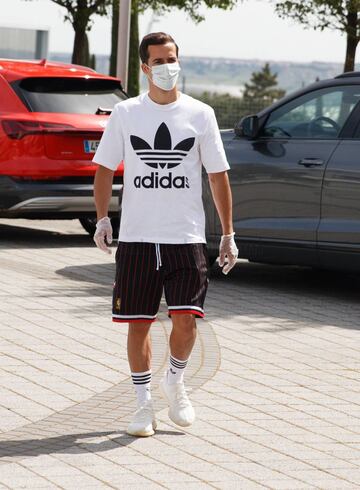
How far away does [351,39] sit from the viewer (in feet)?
64.2

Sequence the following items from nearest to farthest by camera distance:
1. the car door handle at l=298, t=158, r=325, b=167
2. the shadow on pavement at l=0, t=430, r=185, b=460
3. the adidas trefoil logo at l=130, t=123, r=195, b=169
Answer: the shadow on pavement at l=0, t=430, r=185, b=460 < the adidas trefoil logo at l=130, t=123, r=195, b=169 < the car door handle at l=298, t=158, r=325, b=167

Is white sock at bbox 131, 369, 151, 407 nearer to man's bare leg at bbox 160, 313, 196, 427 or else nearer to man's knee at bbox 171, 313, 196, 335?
man's bare leg at bbox 160, 313, 196, 427

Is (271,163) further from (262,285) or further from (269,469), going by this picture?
(269,469)

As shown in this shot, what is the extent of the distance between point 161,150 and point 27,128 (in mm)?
7222

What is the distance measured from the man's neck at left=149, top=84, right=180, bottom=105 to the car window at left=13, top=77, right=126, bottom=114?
7325 mm

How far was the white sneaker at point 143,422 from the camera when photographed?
19.9 feet

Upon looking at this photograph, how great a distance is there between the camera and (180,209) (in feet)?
19.9

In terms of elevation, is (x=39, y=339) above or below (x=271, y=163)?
below

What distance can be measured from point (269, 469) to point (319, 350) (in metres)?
2.81

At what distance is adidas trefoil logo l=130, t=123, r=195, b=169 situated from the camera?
6020mm

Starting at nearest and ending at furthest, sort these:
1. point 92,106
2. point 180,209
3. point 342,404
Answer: point 180,209
point 342,404
point 92,106

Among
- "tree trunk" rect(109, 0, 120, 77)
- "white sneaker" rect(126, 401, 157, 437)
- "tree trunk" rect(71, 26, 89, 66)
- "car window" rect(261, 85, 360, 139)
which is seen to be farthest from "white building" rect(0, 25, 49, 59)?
"white sneaker" rect(126, 401, 157, 437)

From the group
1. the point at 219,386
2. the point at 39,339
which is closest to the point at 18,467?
the point at 219,386

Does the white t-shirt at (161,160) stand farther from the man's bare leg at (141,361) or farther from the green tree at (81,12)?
the green tree at (81,12)
